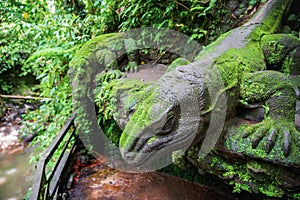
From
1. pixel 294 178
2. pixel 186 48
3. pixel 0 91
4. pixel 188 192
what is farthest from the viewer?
pixel 0 91

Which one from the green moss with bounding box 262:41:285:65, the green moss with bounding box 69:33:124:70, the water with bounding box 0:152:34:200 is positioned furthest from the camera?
→ the water with bounding box 0:152:34:200

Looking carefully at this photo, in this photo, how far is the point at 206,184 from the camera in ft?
10.5

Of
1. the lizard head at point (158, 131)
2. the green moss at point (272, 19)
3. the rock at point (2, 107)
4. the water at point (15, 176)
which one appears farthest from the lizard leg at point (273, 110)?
the rock at point (2, 107)

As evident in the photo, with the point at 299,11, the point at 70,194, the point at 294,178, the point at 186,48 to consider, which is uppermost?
the point at 299,11

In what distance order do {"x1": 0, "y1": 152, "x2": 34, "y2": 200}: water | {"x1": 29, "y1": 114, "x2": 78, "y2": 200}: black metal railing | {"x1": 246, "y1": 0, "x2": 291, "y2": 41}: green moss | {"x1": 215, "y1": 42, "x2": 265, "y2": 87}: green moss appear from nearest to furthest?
{"x1": 215, "y1": 42, "x2": 265, "y2": 87}: green moss, {"x1": 29, "y1": 114, "x2": 78, "y2": 200}: black metal railing, {"x1": 246, "y1": 0, "x2": 291, "y2": 41}: green moss, {"x1": 0, "y1": 152, "x2": 34, "y2": 200}: water

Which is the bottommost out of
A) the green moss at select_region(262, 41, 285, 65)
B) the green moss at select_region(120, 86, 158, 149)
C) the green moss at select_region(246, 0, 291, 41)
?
the green moss at select_region(120, 86, 158, 149)

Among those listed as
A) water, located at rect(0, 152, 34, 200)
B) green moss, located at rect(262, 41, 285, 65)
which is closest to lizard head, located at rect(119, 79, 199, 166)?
green moss, located at rect(262, 41, 285, 65)

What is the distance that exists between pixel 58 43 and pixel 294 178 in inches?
159

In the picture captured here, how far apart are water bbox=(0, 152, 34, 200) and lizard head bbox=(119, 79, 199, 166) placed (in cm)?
326

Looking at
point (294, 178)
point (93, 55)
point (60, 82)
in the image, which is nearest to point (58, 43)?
point (60, 82)

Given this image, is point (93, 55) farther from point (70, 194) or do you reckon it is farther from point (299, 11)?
point (299, 11)

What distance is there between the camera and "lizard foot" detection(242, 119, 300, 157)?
5.35 feet

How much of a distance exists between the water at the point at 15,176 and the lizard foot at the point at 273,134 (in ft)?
12.4

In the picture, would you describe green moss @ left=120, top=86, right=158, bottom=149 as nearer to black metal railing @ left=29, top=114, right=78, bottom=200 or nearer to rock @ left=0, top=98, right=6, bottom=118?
black metal railing @ left=29, top=114, right=78, bottom=200
